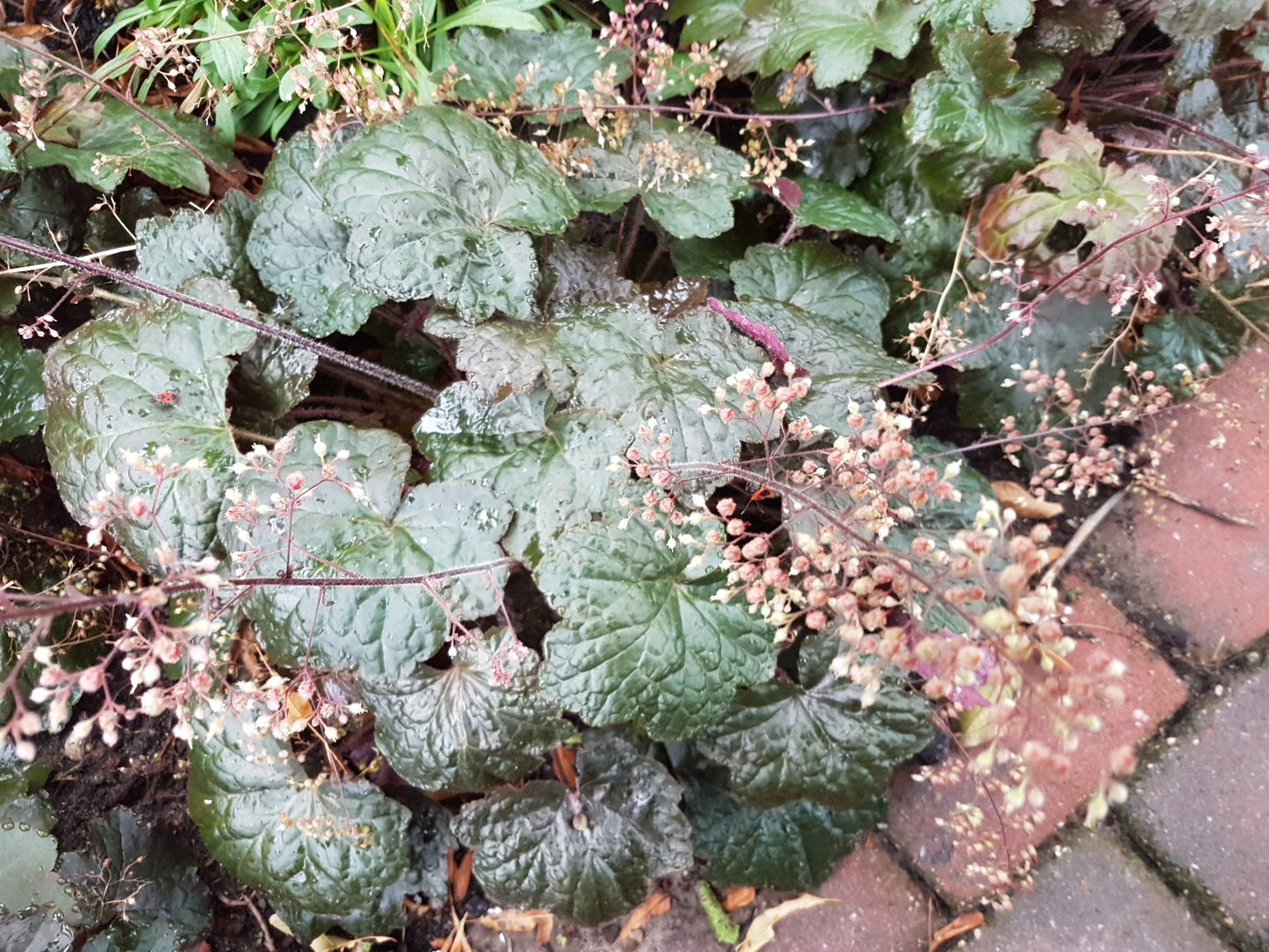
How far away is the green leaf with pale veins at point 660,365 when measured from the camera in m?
1.11

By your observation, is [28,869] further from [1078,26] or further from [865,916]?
[1078,26]

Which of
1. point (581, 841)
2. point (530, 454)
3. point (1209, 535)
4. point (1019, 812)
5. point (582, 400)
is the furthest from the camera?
point (1209, 535)

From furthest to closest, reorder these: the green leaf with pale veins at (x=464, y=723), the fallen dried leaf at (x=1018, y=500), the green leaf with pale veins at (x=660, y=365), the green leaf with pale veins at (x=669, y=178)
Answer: the fallen dried leaf at (x=1018, y=500)
the green leaf with pale veins at (x=669, y=178)
the green leaf with pale veins at (x=464, y=723)
the green leaf with pale veins at (x=660, y=365)

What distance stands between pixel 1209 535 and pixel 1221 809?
1.60 feet

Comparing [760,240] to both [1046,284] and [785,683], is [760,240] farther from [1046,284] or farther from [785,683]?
[785,683]

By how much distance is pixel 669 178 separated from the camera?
1405mm

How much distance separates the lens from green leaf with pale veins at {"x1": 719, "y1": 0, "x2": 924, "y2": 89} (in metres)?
1.37

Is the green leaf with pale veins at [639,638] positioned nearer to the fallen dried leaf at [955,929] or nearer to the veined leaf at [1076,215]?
the fallen dried leaf at [955,929]

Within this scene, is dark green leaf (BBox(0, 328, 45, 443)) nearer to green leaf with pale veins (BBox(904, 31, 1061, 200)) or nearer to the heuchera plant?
the heuchera plant

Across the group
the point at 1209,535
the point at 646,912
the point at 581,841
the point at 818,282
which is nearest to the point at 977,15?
the point at 818,282

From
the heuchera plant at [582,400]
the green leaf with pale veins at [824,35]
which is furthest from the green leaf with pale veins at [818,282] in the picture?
the green leaf with pale veins at [824,35]

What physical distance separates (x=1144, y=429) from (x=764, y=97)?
949 mm

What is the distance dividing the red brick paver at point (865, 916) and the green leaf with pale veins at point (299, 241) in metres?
1.29

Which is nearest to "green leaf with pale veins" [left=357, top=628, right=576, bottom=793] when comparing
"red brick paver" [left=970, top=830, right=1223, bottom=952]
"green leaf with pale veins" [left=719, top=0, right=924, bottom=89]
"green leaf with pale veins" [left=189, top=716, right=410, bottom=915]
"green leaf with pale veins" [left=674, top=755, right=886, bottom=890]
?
"green leaf with pale veins" [left=189, top=716, right=410, bottom=915]
